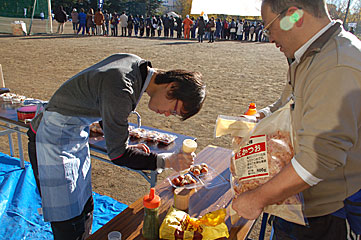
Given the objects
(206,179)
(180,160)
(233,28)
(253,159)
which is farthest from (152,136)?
(233,28)

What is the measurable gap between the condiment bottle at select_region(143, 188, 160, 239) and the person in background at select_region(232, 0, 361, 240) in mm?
382

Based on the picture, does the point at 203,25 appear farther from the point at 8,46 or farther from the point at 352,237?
the point at 352,237

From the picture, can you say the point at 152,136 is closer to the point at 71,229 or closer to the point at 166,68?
the point at 71,229

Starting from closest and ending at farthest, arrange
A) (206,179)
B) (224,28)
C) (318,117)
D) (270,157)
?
(318,117)
(270,157)
(206,179)
(224,28)

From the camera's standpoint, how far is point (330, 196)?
1.15m

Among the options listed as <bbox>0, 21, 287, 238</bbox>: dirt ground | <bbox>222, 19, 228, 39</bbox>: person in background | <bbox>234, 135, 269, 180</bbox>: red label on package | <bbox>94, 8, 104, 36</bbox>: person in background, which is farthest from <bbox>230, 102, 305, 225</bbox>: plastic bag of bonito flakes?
<bbox>222, 19, 228, 39</bbox>: person in background

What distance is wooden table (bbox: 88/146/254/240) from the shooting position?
142cm

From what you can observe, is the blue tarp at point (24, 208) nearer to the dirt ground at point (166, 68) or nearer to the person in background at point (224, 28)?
the dirt ground at point (166, 68)

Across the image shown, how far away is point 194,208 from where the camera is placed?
1.61 m

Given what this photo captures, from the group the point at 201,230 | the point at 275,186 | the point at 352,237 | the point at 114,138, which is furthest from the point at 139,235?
the point at 352,237

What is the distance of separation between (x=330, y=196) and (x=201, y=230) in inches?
23.4

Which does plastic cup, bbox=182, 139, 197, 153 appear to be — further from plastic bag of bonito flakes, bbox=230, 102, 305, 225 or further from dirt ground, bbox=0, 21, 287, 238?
dirt ground, bbox=0, 21, 287, 238

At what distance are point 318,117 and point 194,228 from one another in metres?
0.78

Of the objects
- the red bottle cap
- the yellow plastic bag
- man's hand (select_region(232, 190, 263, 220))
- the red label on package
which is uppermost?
the red label on package
